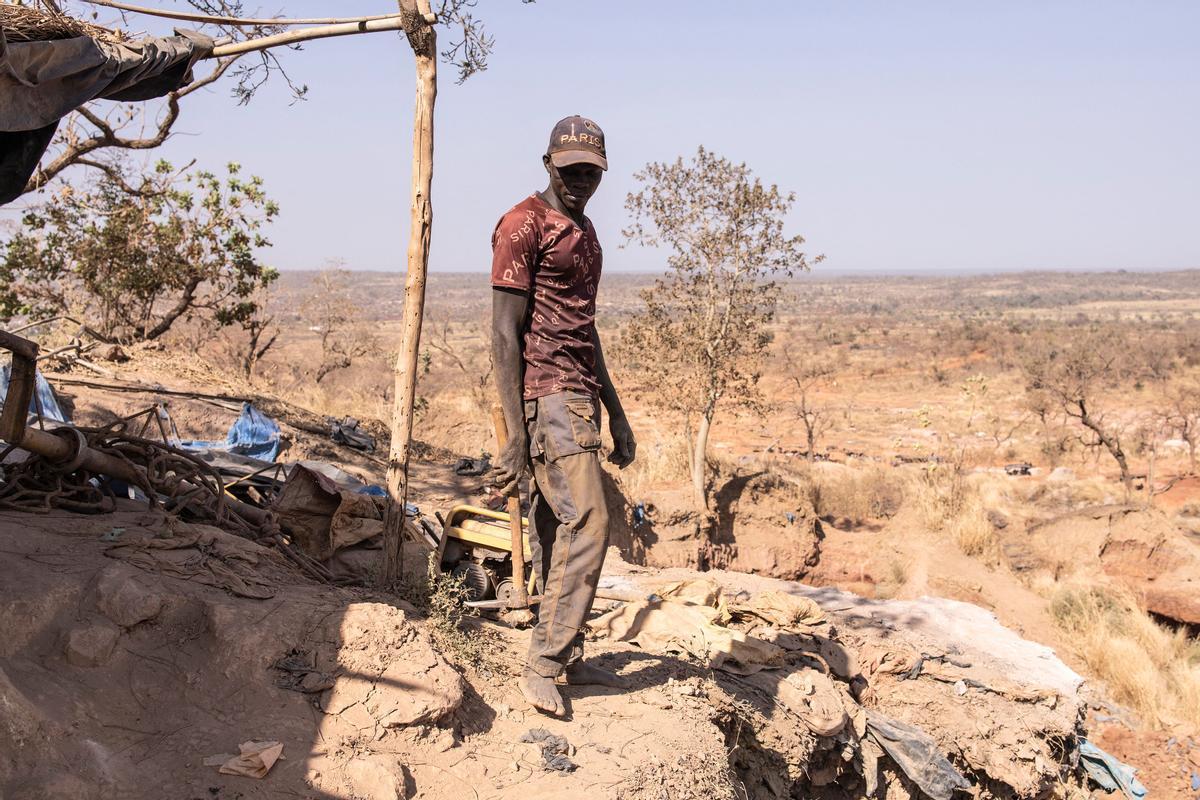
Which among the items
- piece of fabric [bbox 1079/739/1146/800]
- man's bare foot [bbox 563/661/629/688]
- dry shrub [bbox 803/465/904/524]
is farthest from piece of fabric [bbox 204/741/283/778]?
dry shrub [bbox 803/465/904/524]

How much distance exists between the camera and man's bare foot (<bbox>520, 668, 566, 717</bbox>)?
11.4 ft

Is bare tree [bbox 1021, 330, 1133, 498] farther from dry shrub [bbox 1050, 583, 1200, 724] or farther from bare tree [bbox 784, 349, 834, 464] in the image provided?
bare tree [bbox 784, 349, 834, 464]

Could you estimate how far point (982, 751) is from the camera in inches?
227

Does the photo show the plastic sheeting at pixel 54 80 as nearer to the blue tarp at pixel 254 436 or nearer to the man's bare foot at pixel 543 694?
the man's bare foot at pixel 543 694

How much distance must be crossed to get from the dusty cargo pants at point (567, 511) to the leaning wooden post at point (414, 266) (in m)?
0.97

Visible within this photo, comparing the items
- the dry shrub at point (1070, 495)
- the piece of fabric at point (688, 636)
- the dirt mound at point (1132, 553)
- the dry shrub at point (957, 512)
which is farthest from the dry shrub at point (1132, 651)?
the piece of fabric at point (688, 636)

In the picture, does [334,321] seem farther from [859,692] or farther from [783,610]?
[859,692]

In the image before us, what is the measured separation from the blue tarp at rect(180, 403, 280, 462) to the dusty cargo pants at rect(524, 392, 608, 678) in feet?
17.3

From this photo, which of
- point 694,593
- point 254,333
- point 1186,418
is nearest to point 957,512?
point 694,593

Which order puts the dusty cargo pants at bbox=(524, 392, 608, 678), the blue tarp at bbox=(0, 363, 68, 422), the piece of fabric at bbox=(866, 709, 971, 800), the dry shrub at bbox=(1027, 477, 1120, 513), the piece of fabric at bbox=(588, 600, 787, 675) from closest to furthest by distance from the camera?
the dusty cargo pants at bbox=(524, 392, 608, 678), the piece of fabric at bbox=(588, 600, 787, 675), the piece of fabric at bbox=(866, 709, 971, 800), the blue tarp at bbox=(0, 363, 68, 422), the dry shrub at bbox=(1027, 477, 1120, 513)

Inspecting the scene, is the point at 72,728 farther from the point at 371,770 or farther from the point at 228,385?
the point at 228,385

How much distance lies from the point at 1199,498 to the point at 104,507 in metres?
15.0

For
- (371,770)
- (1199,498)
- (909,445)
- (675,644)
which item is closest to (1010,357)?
(909,445)

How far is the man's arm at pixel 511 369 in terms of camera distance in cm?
341
